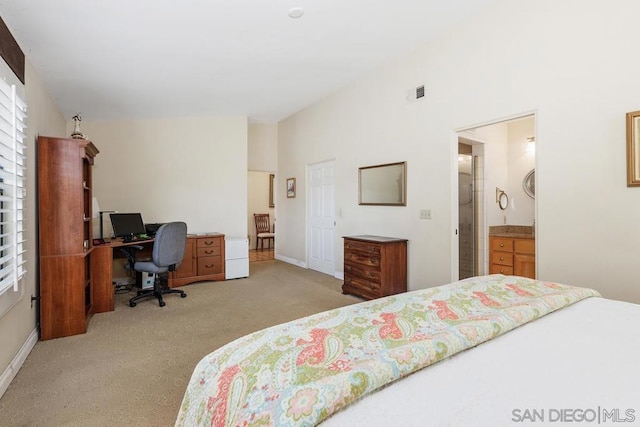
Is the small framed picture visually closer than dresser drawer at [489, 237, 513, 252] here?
No

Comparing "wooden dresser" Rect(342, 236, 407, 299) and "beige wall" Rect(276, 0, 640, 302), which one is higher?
"beige wall" Rect(276, 0, 640, 302)

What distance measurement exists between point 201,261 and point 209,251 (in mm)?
183

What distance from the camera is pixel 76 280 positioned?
2.90 m

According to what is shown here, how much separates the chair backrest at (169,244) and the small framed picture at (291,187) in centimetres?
263

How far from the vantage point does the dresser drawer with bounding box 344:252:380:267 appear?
377cm

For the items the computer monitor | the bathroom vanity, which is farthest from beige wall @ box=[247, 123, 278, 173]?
the bathroom vanity

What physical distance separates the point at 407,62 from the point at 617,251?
2772 millimetres

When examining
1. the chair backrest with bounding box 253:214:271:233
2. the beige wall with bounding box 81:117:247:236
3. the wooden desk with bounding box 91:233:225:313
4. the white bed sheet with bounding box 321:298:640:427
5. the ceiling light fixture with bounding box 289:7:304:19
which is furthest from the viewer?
the chair backrest with bounding box 253:214:271:233

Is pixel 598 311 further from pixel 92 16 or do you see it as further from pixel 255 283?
pixel 255 283

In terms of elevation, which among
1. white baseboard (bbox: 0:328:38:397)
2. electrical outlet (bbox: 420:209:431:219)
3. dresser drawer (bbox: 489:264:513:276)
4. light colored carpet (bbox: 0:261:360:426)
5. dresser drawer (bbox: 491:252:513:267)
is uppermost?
electrical outlet (bbox: 420:209:431:219)

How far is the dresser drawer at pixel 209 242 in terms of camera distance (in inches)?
191

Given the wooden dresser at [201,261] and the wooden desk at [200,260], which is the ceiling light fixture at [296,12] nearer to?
the wooden desk at [200,260]

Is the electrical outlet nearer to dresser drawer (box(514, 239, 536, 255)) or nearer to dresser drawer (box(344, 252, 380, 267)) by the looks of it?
dresser drawer (box(344, 252, 380, 267))

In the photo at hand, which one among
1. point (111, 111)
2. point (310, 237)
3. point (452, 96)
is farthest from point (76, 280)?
point (452, 96)
